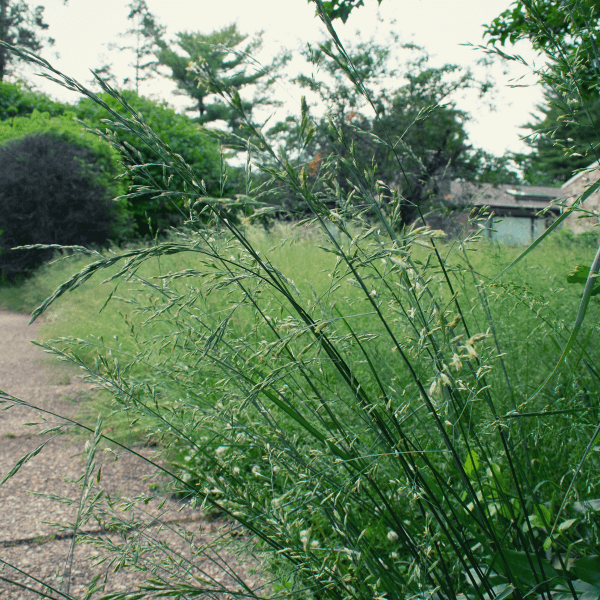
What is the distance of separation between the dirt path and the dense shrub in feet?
28.4

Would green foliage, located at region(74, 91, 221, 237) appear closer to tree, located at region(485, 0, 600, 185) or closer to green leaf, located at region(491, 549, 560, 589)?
tree, located at region(485, 0, 600, 185)

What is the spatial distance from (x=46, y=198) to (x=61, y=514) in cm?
1122

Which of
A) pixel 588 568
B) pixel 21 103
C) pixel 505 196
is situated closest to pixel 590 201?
pixel 588 568

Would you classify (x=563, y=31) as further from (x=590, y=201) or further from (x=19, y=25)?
(x=19, y=25)

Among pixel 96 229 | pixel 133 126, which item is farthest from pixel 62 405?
pixel 96 229

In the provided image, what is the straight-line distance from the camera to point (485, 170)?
18469mm

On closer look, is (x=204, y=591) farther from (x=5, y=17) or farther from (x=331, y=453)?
(x=5, y=17)

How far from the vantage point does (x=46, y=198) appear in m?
11.4

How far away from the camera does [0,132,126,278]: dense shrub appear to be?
36.9ft

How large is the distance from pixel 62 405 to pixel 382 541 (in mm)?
2780

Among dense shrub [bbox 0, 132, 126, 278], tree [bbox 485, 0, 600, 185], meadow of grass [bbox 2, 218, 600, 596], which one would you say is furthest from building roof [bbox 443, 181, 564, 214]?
meadow of grass [bbox 2, 218, 600, 596]

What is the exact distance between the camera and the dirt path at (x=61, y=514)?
158 centimetres

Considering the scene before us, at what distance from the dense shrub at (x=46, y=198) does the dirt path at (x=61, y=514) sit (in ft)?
28.4

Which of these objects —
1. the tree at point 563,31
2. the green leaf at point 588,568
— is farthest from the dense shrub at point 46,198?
the green leaf at point 588,568
